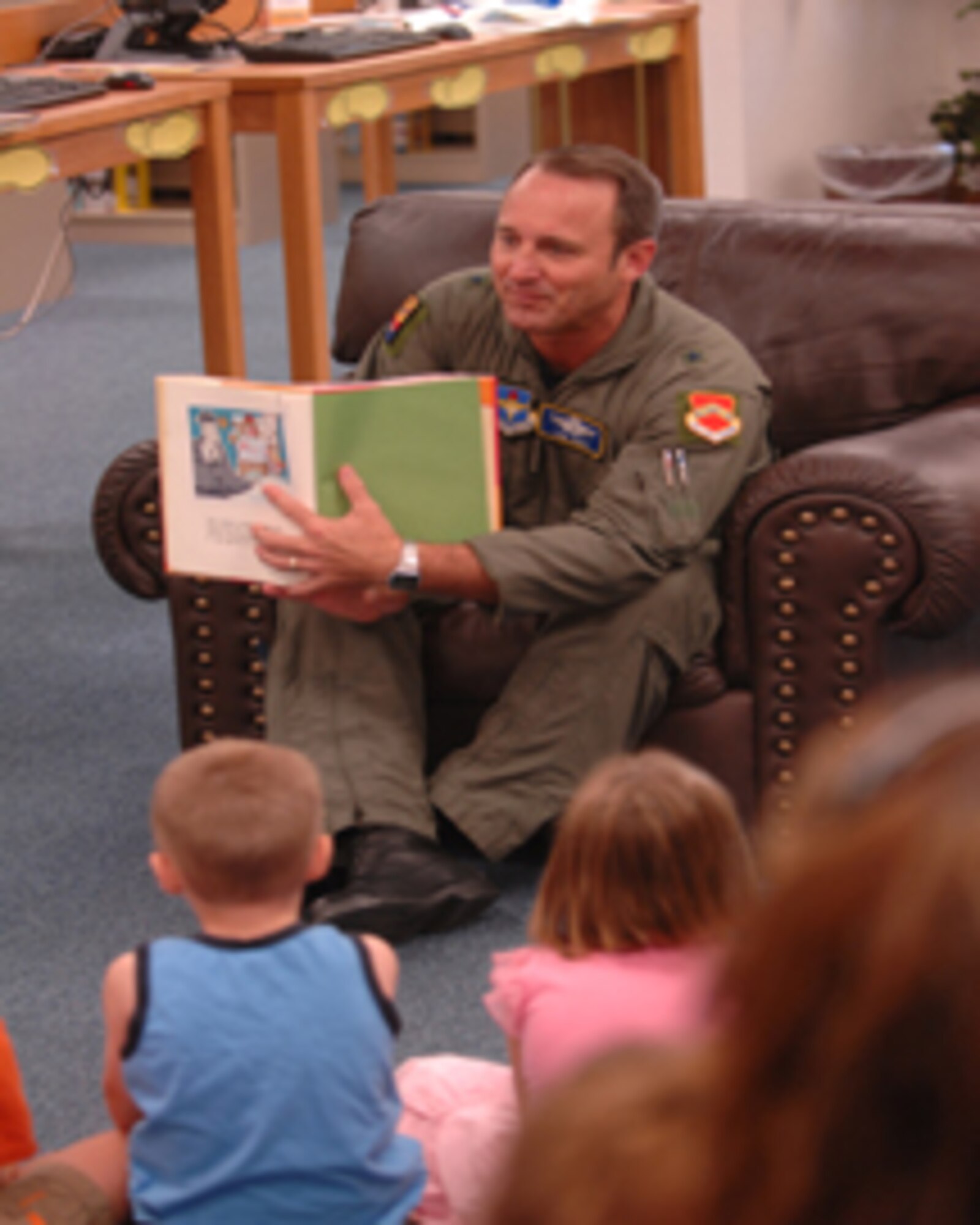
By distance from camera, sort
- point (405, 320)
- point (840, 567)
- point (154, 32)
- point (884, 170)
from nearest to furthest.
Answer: point (840, 567) < point (405, 320) < point (154, 32) < point (884, 170)

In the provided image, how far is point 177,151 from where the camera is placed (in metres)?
3.27

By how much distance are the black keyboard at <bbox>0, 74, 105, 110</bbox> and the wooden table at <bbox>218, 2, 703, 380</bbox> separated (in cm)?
38

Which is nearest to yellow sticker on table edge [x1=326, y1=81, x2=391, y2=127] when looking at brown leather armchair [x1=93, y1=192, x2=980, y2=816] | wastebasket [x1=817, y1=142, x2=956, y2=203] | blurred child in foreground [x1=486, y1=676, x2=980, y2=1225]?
brown leather armchair [x1=93, y1=192, x2=980, y2=816]

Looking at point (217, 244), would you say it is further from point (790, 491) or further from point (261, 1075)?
point (261, 1075)

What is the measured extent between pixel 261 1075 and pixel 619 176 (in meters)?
1.45

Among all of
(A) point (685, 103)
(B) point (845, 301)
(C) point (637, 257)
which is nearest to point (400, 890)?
(C) point (637, 257)

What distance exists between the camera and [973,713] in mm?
483

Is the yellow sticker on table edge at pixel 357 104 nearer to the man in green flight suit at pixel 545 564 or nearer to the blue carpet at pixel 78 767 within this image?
the blue carpet at pixel 78 767

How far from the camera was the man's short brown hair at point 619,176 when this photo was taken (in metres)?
2.37

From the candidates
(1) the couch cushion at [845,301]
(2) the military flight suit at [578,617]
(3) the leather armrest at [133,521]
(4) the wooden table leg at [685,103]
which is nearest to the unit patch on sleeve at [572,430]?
(2) the military flight suit at [578,617]

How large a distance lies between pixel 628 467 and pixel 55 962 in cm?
89

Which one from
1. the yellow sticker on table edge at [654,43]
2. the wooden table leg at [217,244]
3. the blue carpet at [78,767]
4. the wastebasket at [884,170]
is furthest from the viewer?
the wastebasket at [884,170]

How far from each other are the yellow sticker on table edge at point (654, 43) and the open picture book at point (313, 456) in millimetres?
2413

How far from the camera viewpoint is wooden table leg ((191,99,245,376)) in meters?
3.37
